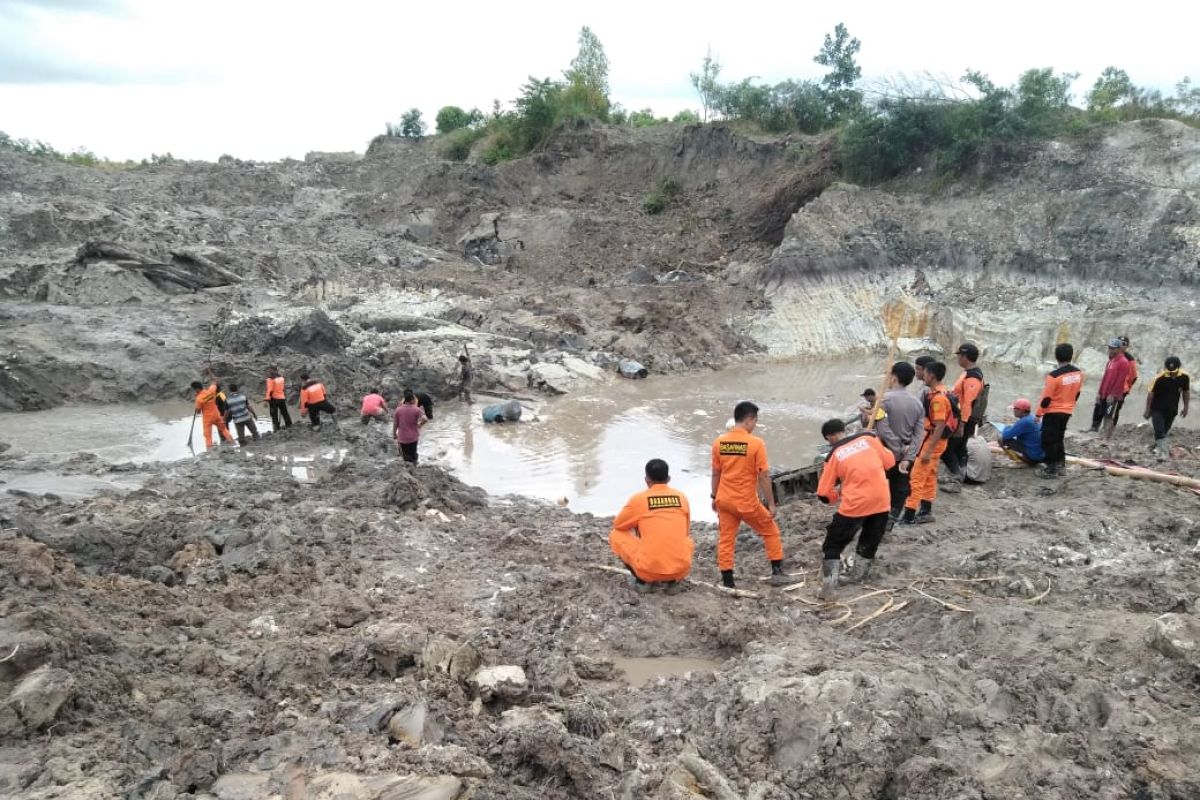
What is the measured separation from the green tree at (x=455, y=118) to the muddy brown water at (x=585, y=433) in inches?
1238

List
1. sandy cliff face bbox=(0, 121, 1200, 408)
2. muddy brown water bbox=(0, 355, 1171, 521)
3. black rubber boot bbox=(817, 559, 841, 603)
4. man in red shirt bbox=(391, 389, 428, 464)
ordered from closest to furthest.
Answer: black rubber boot bbox=(817, 559, 841, 603), man in red shirt bbox=(391, 389, 428, 464), muddy brown water bbox=(0, 355, 1171, 521), sandy cliff face bbox=(0, 121, 1200, 408)

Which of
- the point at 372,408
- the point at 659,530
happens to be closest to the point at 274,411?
the point at 372,408

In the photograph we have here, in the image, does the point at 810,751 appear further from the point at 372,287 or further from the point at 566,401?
the point at 372,287

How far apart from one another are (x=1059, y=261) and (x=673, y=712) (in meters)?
19.0

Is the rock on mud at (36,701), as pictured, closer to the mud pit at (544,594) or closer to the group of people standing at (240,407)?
the mud pit at (544,594)

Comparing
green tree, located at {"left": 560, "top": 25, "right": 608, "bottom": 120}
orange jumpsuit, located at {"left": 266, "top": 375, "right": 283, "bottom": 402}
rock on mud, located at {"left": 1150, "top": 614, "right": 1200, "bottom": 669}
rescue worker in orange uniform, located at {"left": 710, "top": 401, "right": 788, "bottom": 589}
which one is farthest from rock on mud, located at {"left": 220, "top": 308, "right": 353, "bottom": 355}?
green tree, located at {"left": 560, "top": 25, "right": 608, "bottom": 120}

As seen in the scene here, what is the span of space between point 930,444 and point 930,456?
0.38ft

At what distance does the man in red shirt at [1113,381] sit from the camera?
1032cm

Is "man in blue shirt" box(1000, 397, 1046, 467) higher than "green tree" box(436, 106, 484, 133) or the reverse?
the reverse

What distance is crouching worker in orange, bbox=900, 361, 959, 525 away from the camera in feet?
22.9

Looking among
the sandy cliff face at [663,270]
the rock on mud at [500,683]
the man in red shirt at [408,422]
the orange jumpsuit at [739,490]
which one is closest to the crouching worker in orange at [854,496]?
the orange jumpsuit at [739,490]

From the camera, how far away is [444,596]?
600 cm

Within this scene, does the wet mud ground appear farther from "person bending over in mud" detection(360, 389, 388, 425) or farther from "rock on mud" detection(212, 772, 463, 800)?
"person bending over in mud" detection(360, 389, 388, 425)

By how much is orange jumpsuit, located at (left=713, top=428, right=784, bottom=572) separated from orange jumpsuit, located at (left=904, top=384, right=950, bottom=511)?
1.75 m
